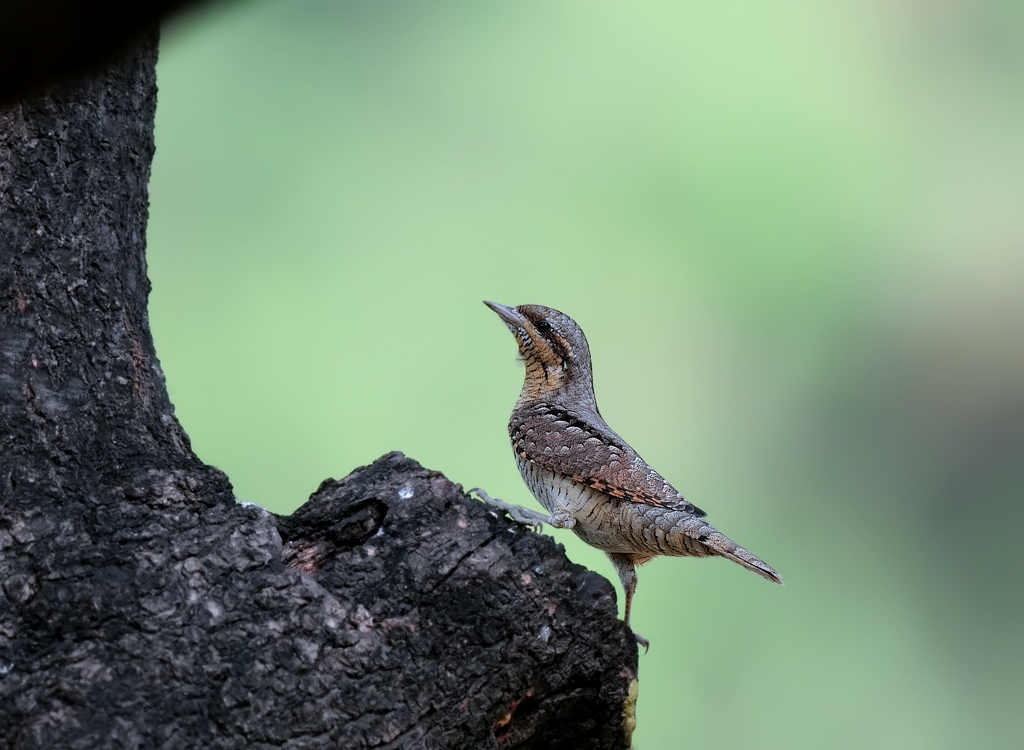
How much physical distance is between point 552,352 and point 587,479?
2.79 ft

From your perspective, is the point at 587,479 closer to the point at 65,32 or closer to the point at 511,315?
the point at 511,315

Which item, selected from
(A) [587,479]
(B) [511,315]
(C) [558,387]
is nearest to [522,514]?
(A) [587,479]

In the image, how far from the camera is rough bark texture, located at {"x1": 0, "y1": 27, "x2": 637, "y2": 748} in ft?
6.72

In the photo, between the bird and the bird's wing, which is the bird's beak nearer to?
the bird

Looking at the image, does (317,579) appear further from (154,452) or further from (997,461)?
(997,461)

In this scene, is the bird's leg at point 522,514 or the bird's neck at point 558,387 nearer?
the bird's leg at point 522,514

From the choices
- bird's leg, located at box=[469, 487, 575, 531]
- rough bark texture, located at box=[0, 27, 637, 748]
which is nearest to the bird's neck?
bird's leg, located at box=[469, 487, 575, 531]

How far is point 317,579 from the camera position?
2.33 m

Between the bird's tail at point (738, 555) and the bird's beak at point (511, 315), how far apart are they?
1.42 metres

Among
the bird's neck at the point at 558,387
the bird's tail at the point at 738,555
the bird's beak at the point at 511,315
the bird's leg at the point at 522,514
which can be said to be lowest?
the bird's leg at the point at 522,514

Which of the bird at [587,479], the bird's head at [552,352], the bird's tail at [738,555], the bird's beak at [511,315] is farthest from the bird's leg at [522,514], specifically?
the bird's beak at [511,315]

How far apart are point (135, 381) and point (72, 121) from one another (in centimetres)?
76

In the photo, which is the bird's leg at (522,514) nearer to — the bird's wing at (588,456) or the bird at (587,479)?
the bird at (587,479)

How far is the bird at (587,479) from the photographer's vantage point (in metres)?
3.24
